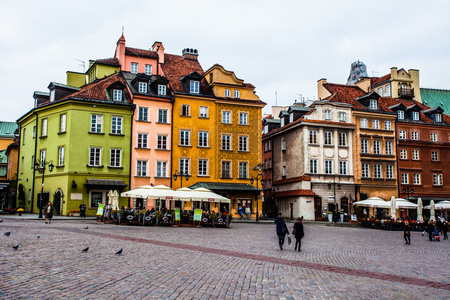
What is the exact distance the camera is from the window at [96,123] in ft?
145

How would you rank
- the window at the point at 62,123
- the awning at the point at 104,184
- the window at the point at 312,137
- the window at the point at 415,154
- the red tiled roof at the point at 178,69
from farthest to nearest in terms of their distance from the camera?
the window at the point at 415,154 < the window at the point at 312,137 < the red tiled roof at the point at 178,69 < the window at the point at 62,123 < the awning at the point at 104,184

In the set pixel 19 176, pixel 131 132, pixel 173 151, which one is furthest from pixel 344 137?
pixel 19 176

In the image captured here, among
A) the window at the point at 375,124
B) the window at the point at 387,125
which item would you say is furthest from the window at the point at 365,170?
the window at the point at 387,125

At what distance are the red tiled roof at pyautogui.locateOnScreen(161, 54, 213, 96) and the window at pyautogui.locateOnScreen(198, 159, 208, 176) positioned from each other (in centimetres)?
753

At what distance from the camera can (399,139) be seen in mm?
56531

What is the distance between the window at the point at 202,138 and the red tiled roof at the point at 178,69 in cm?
461

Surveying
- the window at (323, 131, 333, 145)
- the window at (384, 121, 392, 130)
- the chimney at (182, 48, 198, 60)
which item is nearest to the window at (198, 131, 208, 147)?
the chimney at (182, 48, 198, 60)

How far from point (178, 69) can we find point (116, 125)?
467 inches

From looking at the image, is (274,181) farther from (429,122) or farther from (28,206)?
(28,206)

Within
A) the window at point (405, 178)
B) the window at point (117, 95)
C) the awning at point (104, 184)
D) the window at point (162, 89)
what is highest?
the window at point (162, 89)

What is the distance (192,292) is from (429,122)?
57.4 meters

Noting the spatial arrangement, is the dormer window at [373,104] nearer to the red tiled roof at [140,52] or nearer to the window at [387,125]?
the window at [387,125]

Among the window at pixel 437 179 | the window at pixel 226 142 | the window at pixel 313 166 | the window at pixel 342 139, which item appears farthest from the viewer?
the window at pixel 437 179

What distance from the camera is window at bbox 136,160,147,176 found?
4566 centimetres
